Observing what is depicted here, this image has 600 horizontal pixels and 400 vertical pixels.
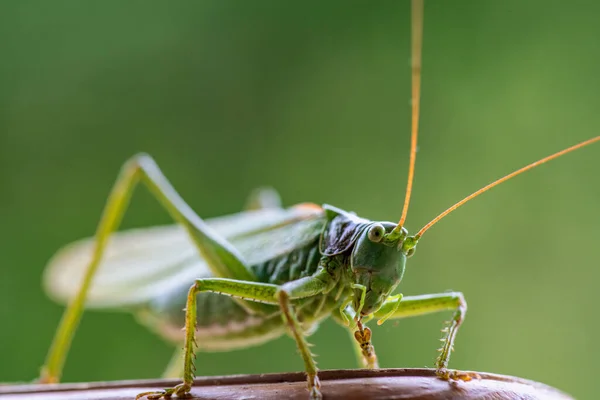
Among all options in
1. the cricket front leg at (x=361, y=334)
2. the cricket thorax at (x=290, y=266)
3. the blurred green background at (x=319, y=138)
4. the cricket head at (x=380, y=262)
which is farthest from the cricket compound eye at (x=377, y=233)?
the blurred green background at (x=319, y=138)

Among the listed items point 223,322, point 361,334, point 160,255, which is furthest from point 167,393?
point 160,255

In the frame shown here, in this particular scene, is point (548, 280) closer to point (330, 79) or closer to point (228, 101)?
point (330, 79)

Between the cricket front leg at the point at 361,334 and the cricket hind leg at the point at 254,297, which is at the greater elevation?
the cricket hind leg at the point at 254,297

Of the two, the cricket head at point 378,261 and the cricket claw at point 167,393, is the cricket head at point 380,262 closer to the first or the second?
the cricket head at point 378,261

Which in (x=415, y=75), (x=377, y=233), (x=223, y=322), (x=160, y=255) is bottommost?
(x=223, y=322)

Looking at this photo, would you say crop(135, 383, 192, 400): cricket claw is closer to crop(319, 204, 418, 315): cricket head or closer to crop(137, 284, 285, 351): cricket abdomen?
crop(319, 204, 418, 315): cricket head

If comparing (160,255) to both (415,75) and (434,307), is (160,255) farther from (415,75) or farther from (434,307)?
(415,75)
